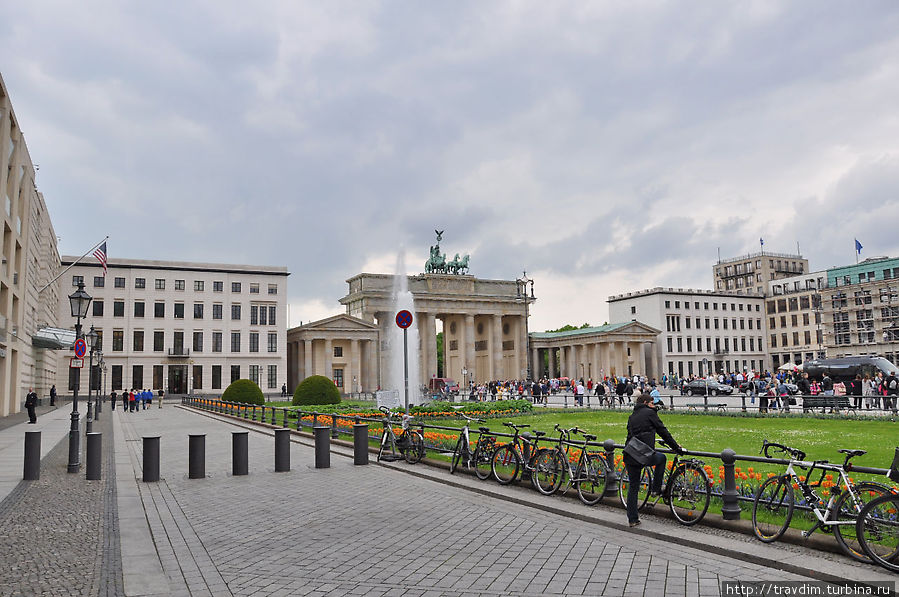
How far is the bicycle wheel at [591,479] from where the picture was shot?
10984 millimetres

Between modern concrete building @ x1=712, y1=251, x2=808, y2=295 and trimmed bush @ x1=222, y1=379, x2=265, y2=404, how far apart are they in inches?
4305

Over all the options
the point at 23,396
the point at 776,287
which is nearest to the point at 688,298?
the point at 776,287

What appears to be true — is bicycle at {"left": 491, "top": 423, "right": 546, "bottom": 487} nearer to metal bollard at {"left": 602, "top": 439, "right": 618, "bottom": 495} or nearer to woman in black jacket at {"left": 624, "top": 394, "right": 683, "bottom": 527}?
metal bollard at {"left": 602, "top": 439, "right": 618, "bottom": 495}

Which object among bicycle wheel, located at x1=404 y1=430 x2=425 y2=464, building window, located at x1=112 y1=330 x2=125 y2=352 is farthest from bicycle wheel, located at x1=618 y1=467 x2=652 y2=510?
building window, located at x1=112 y1=330 x2=125 y2=352

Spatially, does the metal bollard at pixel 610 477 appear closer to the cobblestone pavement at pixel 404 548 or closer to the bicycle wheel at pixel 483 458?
the cobblestone pavement at pixel 404 548

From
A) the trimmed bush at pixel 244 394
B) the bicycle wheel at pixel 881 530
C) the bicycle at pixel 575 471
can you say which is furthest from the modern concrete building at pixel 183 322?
the bicycle wheel at pixel 881 530

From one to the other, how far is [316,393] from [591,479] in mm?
28720

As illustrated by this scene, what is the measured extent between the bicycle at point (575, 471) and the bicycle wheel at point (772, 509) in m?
2.75

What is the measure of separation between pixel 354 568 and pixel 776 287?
133 metres

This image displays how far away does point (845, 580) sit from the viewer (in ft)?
22.1

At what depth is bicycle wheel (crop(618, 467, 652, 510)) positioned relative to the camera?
33.0 feet

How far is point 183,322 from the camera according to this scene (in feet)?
272

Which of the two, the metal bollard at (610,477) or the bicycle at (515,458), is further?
the bicycle at (515,458)

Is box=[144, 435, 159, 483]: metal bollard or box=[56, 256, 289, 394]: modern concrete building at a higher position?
box=[56, 256, 289, 394]: modern concrete building
